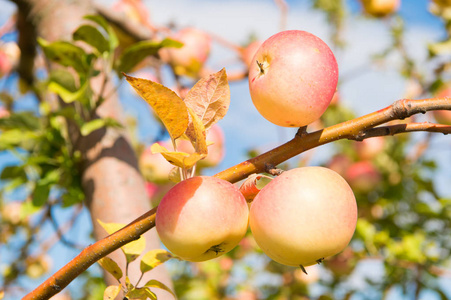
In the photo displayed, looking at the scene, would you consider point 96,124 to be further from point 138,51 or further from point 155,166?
point 155,166

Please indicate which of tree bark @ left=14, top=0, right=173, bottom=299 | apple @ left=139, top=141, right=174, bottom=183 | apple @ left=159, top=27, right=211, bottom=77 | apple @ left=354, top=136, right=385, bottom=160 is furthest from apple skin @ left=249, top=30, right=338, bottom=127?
apple @ left=354, top=136, right=385, bottom=160

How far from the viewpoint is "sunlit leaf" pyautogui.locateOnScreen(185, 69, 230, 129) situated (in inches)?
15.8

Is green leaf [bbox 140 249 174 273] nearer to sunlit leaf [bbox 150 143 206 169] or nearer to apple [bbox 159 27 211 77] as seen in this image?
sunlit leaf [bbox 150 143 206 169]

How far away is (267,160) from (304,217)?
0.07m

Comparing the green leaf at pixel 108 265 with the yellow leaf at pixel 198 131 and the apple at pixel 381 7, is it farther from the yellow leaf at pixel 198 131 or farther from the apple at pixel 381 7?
the apple at pixel 381 7

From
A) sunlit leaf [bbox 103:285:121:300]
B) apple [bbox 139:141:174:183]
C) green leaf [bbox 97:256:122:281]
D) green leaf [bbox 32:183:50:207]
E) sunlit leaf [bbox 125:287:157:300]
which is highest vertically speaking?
sunlit leaf [bbox 103:285:121:300]

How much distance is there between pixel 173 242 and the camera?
352mm

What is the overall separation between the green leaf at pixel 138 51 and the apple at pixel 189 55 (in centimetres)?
36

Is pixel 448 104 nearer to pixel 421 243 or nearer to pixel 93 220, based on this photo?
pixel 93 220

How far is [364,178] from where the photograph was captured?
4.58 feet

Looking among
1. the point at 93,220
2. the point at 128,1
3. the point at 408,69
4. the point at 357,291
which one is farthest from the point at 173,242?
the point at 408,69

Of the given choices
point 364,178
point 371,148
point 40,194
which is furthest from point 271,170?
point 371,148

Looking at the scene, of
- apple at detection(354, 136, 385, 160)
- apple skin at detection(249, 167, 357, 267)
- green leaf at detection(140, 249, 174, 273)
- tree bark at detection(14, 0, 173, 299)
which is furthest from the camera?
apple at detection(354, 136, 385, 160)

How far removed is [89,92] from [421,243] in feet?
3.00
